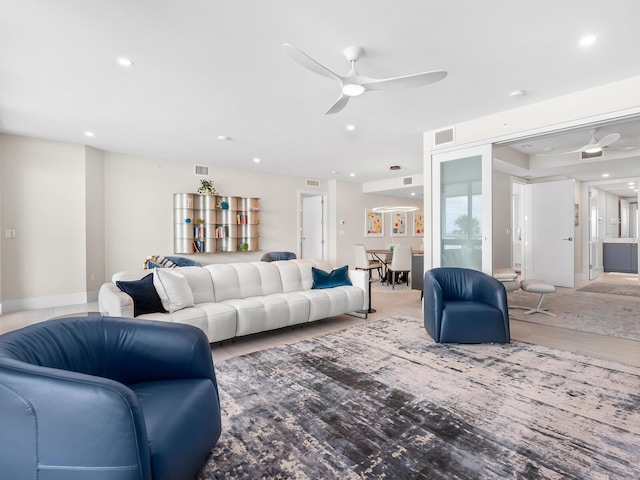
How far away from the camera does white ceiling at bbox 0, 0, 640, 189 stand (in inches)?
89.7

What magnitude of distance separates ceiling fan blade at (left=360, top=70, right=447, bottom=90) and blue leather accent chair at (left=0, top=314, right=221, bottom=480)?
2.23m

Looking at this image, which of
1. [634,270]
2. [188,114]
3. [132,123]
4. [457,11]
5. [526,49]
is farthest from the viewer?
[634,270]

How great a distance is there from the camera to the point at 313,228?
9.63 meters

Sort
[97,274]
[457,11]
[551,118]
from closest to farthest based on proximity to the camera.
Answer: [457,11], [551,118], [97,274]

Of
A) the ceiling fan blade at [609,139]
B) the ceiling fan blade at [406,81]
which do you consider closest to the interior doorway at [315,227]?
the ceiling fan blade at [609,139]

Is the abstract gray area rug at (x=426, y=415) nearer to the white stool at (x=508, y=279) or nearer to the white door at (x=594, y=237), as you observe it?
the white stool at (x=508, y=279)

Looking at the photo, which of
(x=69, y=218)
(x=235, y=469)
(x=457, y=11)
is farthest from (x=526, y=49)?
(x=69, y=218)

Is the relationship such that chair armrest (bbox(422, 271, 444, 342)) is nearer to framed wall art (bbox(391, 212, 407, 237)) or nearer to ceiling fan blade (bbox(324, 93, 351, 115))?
ceiling fan blade (bbox(324, 93, 351, 115))

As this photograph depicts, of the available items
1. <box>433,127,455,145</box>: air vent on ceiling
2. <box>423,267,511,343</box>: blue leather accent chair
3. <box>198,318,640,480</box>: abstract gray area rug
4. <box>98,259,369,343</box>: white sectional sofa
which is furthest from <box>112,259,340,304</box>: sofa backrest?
<box>433,127,455,145</box>: air vent on ceiling

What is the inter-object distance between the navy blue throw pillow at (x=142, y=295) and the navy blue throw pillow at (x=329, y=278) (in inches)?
78.6

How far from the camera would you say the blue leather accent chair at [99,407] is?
114 cm

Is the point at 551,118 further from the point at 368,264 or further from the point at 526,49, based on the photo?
the point at 368,264

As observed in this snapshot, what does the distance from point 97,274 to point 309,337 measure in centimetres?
427

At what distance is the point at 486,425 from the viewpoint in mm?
2059
